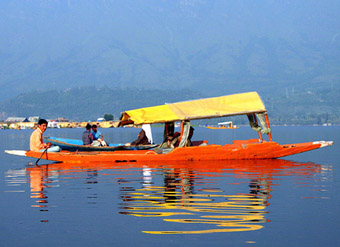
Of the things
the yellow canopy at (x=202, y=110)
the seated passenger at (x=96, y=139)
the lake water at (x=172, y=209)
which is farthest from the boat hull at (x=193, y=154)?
the lake water at (x=172, y=209)

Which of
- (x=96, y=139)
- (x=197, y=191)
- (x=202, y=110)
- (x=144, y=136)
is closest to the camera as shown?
(x=197, y=191)

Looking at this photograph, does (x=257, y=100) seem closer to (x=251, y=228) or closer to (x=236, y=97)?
(x=236, y=97)

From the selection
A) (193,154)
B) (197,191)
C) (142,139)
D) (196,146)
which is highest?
(142,139)

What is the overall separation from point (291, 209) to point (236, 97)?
13.9m

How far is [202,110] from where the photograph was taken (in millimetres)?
26344

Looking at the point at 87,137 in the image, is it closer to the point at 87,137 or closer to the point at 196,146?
the point at 87,137

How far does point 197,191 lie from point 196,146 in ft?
32.6

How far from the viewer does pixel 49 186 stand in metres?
18.1

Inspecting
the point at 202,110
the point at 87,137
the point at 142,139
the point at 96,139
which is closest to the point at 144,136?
the point at 142,139

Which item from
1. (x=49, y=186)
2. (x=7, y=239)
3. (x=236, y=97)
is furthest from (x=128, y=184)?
(x=236, y=97)

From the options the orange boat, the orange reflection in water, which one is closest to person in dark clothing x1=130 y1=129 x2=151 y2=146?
the orange boat

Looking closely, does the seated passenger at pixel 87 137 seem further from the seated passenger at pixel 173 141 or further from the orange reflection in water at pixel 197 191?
the seated passenger at pixel 173 141

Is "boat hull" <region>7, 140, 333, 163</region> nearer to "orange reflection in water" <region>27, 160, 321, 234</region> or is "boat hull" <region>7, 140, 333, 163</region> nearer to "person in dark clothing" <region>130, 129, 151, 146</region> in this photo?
"orange reflection in water" <region>27, 160, 321, 234</region>

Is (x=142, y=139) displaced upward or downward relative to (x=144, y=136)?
downward
